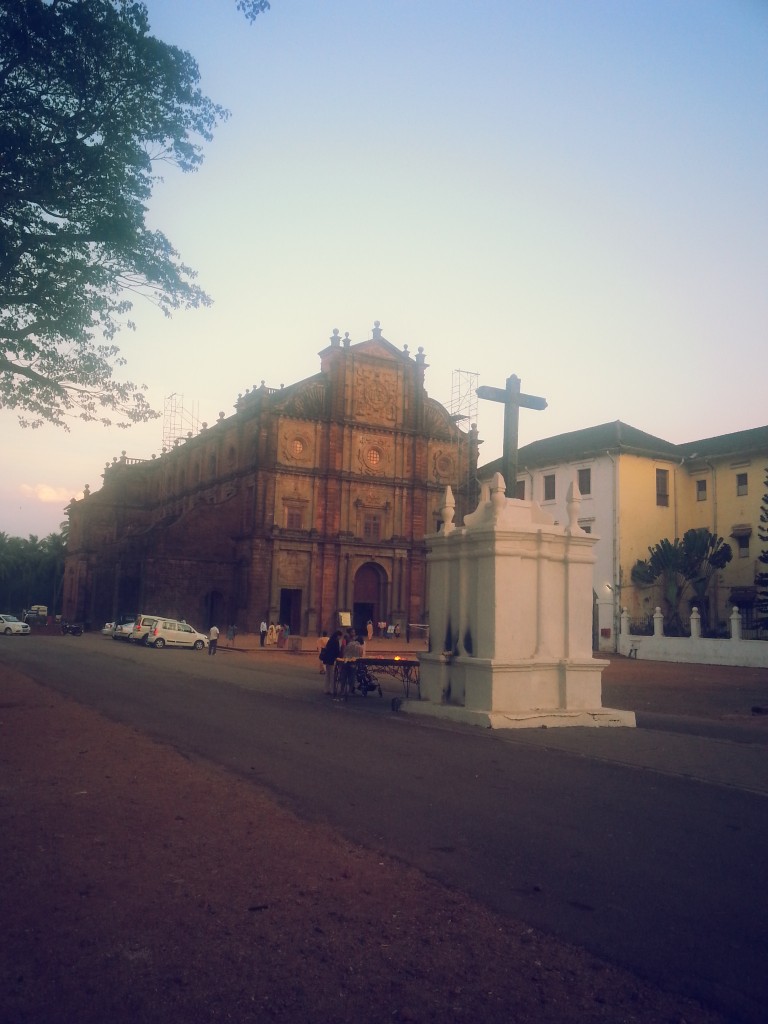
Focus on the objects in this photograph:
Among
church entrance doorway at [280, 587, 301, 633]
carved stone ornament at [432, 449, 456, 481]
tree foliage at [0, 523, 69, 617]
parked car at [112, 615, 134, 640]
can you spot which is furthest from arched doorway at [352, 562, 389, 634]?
tree foliage at [0, 523, 69, 617]

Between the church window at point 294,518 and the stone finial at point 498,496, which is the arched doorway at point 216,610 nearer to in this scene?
the church window at point 294,518

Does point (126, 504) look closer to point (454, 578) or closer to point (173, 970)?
point (454, 578)

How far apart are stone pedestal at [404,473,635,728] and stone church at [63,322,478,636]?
32.3m

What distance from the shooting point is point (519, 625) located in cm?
1234

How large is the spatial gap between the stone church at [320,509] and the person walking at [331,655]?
2725 centimetres

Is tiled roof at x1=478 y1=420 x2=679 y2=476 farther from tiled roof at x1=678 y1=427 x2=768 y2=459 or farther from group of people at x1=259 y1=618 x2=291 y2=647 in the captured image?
group of people at x1=259 y1=618 x2=291 y2=647

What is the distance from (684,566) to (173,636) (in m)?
23.6

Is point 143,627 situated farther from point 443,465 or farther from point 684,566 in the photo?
point 684,566

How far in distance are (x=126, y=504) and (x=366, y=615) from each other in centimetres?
2847

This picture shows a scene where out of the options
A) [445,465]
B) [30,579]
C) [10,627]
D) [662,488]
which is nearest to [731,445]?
[662,488]

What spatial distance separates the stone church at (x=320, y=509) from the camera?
4878 cm

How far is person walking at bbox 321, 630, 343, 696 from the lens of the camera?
17.4 meters

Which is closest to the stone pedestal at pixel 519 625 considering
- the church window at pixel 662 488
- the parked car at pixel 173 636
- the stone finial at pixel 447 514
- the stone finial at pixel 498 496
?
the stone finial at pixel 498 496

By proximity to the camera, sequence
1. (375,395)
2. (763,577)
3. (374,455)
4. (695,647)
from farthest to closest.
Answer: (375,395) → (374,455) → (763,577) → (695,647)
